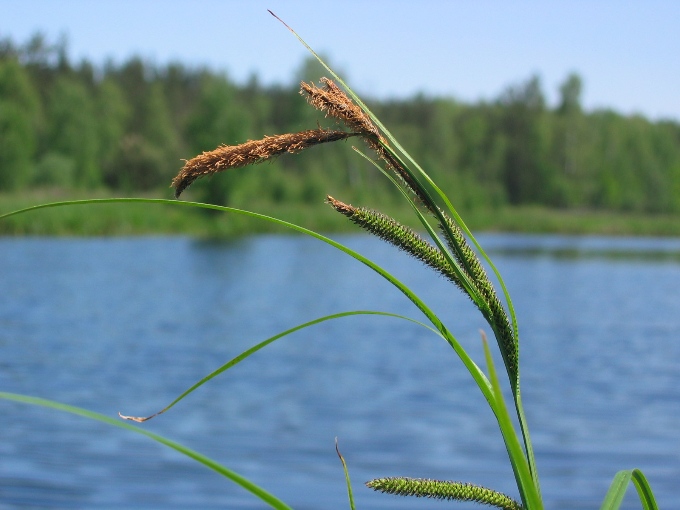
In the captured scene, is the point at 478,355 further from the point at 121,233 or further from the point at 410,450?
the point at 121,233

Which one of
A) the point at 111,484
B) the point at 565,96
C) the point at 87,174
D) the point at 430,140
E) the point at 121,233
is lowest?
the point at 111,484

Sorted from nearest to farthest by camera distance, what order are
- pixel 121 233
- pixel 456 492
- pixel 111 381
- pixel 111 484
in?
1. pixel 456 492
2. pixel 111 484
3. pixel 111 381
4. pixel 121 233

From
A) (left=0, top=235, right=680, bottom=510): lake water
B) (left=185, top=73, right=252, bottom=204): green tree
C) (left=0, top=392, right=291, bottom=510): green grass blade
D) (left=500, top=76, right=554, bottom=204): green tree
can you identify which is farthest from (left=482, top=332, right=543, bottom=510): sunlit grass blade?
(left=500, top=76, right=554, bottom=204): green tree

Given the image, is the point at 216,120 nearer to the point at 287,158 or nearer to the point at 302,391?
the point at 287,158

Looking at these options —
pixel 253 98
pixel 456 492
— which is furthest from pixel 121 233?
pixel 253 98

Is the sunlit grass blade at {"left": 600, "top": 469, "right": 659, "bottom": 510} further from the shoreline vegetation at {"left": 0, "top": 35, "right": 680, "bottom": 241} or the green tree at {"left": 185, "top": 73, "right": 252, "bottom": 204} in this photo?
the green tree at {"left": 185, "top": 73, "right": 252, "bottom": 204}

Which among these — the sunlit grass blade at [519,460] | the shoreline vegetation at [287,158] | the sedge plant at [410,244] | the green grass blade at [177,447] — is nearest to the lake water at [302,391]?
the sedge plant at [410,244]
